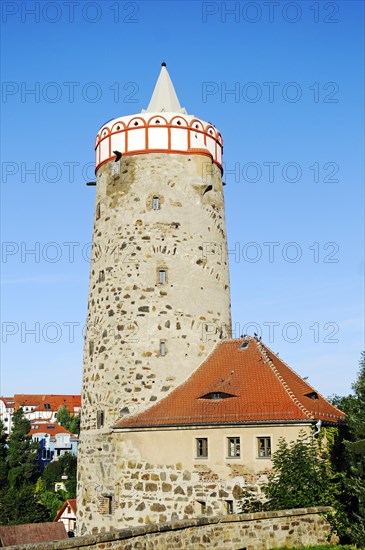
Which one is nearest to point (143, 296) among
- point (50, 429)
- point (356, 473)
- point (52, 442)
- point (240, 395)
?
point (240, 395)

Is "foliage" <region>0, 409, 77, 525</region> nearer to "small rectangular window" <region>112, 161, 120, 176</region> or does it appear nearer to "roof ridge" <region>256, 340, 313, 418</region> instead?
"small rectangular window" <region>112, 161, 120, 176</region>

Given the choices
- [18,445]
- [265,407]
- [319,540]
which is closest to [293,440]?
[265,407]

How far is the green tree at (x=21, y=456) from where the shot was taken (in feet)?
229

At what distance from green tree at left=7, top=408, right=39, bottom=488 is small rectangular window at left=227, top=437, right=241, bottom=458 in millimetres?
55506

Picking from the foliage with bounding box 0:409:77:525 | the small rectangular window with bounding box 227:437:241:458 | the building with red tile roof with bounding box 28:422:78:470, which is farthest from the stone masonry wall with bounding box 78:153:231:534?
the building with red tile roof with bounding box 28:422:78:470

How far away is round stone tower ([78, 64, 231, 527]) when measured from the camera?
2120 centimetres

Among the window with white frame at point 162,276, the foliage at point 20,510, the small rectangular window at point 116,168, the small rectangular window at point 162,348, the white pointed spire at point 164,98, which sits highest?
the white pointed spire at point 164,98

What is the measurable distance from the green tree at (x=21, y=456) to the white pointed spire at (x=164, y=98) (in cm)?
5398

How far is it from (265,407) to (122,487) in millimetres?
5127

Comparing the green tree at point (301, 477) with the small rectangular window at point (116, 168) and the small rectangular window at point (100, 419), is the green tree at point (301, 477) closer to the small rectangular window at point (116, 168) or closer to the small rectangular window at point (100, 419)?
the small rectangular window at point (100, 419)

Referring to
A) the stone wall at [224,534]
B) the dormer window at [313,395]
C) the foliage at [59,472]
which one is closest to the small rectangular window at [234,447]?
the dormer window at [313,395]

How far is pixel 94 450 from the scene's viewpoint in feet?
69.6

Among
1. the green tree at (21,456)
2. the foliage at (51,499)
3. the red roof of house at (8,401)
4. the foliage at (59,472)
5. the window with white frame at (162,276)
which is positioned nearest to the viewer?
the window with white frame at (162,276)

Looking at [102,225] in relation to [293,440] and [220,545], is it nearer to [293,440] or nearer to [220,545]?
[293,440]
